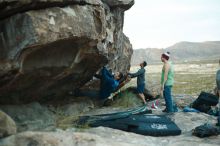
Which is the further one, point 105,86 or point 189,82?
point 189,82

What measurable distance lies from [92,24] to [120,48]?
7444 millimetres

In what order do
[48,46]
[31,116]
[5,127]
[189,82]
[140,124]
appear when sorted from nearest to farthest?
[5,127]
[140,124]
[48,46]
[31,116]
[189,82]

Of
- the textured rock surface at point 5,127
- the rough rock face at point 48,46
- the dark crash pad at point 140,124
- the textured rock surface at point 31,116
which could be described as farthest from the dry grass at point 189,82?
the textured rock surface at point 5,127

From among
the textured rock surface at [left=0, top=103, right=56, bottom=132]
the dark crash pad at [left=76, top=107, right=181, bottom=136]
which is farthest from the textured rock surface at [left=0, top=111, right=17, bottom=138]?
the dark crash pad at [left=76, top=107, right=181, bottom=136]

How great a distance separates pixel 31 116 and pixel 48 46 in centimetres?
298

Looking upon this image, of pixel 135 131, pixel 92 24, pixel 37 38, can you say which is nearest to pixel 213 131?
pixel 135 131

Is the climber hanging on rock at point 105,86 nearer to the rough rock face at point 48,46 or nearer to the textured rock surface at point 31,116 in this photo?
the rough rock face at point 48,46

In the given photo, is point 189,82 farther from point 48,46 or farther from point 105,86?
point 48,46

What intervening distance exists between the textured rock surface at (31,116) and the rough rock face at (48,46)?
41cm

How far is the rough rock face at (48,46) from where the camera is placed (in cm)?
1260

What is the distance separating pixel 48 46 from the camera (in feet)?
46.1

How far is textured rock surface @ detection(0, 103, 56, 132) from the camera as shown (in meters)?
14.3

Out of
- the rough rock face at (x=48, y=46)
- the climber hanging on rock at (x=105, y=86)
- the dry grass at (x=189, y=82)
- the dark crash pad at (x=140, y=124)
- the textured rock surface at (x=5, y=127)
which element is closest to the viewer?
the textured rock surface at (x=5, y=127)

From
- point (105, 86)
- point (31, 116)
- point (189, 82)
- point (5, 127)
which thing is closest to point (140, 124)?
point (31, 116)
